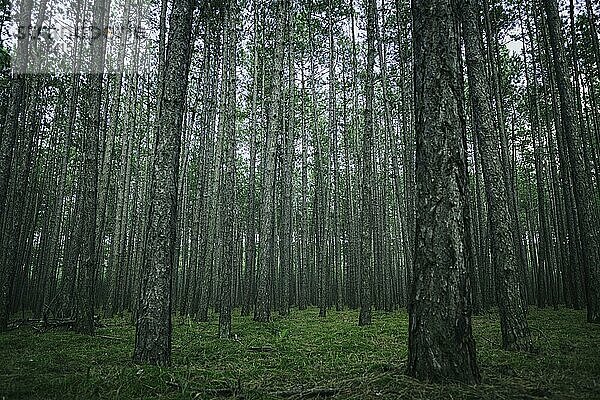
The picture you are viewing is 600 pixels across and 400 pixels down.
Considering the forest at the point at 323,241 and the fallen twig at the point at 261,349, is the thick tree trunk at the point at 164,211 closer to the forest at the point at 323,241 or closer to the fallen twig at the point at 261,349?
the forest at the point at 323,241

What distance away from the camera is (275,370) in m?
3.80

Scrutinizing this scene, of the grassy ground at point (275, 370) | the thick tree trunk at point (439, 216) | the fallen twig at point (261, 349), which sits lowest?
the fallen twig at point (261, 349)

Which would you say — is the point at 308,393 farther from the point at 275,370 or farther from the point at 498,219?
the point at 498,219

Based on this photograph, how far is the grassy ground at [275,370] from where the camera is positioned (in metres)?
2.76

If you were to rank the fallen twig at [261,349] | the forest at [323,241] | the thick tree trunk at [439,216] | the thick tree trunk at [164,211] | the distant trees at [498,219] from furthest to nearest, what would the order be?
the fallen twig at [261,349], the distant trees at [498,219], the thick tree trunk at [164,211], the forest at [323,241], the thick tree trunk at [439,216]

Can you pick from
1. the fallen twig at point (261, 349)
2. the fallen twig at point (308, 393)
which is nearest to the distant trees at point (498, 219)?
the fallen twig at point (308, 393)

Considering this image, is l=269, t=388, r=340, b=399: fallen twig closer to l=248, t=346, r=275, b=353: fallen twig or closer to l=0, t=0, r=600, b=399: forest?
l=0, t=0, r=600, b=399: forest

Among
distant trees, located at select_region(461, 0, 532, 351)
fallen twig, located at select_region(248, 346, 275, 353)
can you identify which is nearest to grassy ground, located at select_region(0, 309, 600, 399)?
fallen twig, located at select_region(248, 346, 275, 353)

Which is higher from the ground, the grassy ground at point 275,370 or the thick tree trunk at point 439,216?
the thick tree trunk at point 439,216

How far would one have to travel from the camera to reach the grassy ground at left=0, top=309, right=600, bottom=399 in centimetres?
276

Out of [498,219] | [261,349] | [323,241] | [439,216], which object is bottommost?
[261,349]

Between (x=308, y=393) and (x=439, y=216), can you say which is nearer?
(x=308, y=393)

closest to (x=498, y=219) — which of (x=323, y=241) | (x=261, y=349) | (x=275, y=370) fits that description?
(x=275, y=370)

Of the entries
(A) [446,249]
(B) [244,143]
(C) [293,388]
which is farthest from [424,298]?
(B) [244,143]
